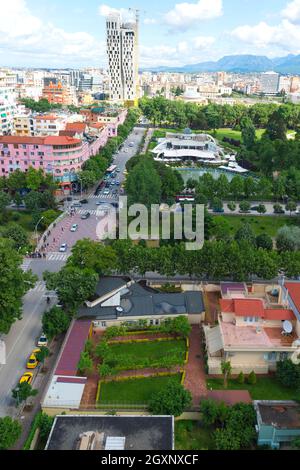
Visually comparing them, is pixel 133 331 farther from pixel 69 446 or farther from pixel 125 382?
pixel 69 446

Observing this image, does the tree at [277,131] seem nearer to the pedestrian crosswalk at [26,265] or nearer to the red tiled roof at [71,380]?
the pedestrian crosswalk at [26,265]

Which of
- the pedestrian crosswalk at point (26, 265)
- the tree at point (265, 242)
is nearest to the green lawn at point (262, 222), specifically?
the tree at point (265, 242)

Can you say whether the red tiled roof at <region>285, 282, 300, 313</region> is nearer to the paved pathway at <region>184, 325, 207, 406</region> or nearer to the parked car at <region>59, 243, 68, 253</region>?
the paved pathway at <region>184, 325, 207, 406</region>

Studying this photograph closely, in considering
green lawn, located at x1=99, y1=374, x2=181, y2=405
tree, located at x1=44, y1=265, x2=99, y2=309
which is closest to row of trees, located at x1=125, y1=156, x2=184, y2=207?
tree, located at x1=44, y1=265, x2=99, y2=309

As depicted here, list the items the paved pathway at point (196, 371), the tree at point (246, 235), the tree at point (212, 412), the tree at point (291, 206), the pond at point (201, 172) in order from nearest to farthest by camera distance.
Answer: the tree at point (212, 412), the paved pathway at point (196, 371), the tree at point (246, 235), the tree at point (291, 206), the pond at point (201, 172)

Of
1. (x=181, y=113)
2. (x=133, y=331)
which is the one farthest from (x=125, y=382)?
(x=181, y=113)
